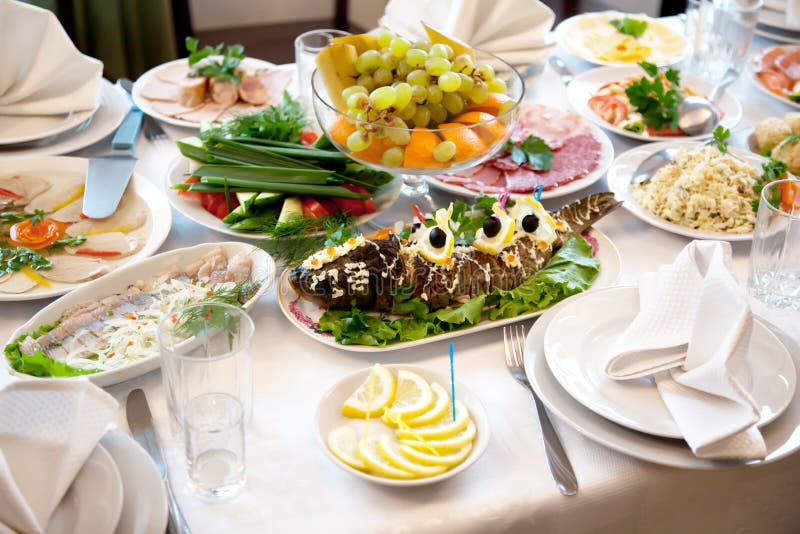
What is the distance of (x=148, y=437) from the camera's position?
1169mm

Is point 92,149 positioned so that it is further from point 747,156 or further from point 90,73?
point 747,156

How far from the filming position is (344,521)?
3.51 ft

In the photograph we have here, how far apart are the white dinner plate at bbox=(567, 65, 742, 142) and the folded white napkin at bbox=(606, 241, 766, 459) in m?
0.80

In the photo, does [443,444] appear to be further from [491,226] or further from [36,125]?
[36,125]

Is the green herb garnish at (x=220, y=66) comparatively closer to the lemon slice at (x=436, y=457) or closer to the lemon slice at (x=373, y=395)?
the lemon slice at (x=373, y=395)

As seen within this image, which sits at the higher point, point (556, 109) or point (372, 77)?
point (372, 77)

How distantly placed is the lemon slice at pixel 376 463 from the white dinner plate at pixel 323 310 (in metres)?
0.25

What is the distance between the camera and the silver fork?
1143 mm

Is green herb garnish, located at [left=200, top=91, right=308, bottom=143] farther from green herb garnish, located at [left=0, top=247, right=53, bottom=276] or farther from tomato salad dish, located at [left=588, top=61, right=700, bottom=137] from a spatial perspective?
tomato salad dish, located at [left=588, top=61, right=700, bottom=137]

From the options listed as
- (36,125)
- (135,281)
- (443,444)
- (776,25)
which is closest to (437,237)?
(443,444)

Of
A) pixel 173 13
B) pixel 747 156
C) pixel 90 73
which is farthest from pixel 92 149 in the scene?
pixel 173 13

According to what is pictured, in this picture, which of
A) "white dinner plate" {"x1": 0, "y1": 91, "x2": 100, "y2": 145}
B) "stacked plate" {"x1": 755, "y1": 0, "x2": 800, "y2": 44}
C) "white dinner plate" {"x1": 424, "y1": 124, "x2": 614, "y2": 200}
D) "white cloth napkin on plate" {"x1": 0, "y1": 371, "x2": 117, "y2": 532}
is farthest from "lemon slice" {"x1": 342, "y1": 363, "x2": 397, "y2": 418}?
"stacked plate" {"x1": 755, "y1": 0, "x2": 800, "y2": 44}

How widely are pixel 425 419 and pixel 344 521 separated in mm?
179

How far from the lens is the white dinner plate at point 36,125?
1894 mm
